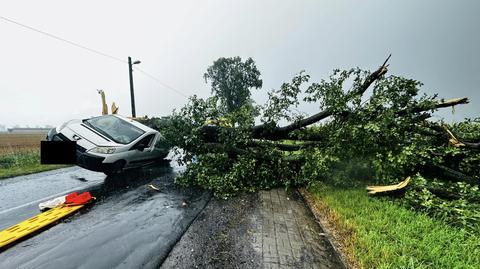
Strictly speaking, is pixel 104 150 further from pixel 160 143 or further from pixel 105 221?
pixel 105 221

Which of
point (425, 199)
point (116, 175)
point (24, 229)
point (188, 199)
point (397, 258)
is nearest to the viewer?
point (397, 258)

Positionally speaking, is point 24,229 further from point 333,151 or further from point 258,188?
point 333,151

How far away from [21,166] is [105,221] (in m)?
8.47

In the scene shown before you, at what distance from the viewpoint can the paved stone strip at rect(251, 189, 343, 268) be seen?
3441 millimetres

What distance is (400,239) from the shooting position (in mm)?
3775

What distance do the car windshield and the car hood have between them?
265 mm

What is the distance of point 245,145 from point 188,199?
99.9 inches

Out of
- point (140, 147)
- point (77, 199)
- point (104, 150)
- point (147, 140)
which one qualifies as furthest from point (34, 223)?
point (147, 140)

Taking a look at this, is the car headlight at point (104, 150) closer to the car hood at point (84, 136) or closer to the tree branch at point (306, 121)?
the car hood at point (84, 136)

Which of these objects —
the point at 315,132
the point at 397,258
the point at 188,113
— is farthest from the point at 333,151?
the point at 188,113

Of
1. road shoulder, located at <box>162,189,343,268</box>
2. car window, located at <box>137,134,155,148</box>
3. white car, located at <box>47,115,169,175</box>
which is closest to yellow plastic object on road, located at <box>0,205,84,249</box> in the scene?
white car, located at <box>47,115,169,175</box>

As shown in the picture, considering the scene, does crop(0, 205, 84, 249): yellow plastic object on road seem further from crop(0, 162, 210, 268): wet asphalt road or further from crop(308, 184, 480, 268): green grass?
crop(308, 184, 480, 268): green grass

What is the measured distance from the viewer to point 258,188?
23.5 feet

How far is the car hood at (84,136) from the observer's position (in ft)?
24.3
